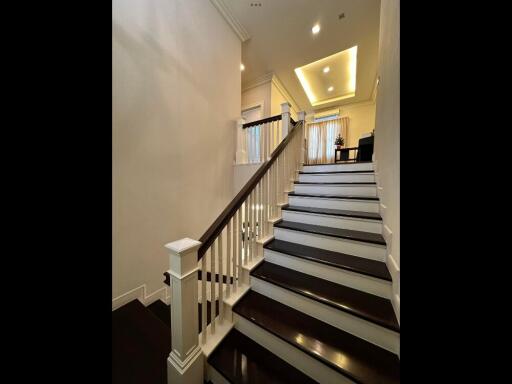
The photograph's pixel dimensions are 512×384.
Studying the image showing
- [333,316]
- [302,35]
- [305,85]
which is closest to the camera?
[333,316]

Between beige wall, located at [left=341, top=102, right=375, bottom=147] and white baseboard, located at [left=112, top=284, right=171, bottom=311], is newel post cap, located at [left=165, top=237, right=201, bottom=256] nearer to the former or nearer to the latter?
white baseboard, located at [left=112, top=284, right=171, bottom=311]

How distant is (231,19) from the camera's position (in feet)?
10.3

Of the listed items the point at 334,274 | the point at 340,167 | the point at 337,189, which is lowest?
the point at 334,274

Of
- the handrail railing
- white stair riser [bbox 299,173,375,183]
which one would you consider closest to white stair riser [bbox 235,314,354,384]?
the handrail railing

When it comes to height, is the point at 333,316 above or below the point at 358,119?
below

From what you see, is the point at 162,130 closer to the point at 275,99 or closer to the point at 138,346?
the point at 138,346

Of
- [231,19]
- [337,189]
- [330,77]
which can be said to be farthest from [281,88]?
[337,189]

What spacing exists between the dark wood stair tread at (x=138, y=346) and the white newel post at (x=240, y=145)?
2.42m

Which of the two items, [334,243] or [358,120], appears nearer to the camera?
[334,243]

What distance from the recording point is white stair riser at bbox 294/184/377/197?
203 centimetres

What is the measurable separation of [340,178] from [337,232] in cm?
99
